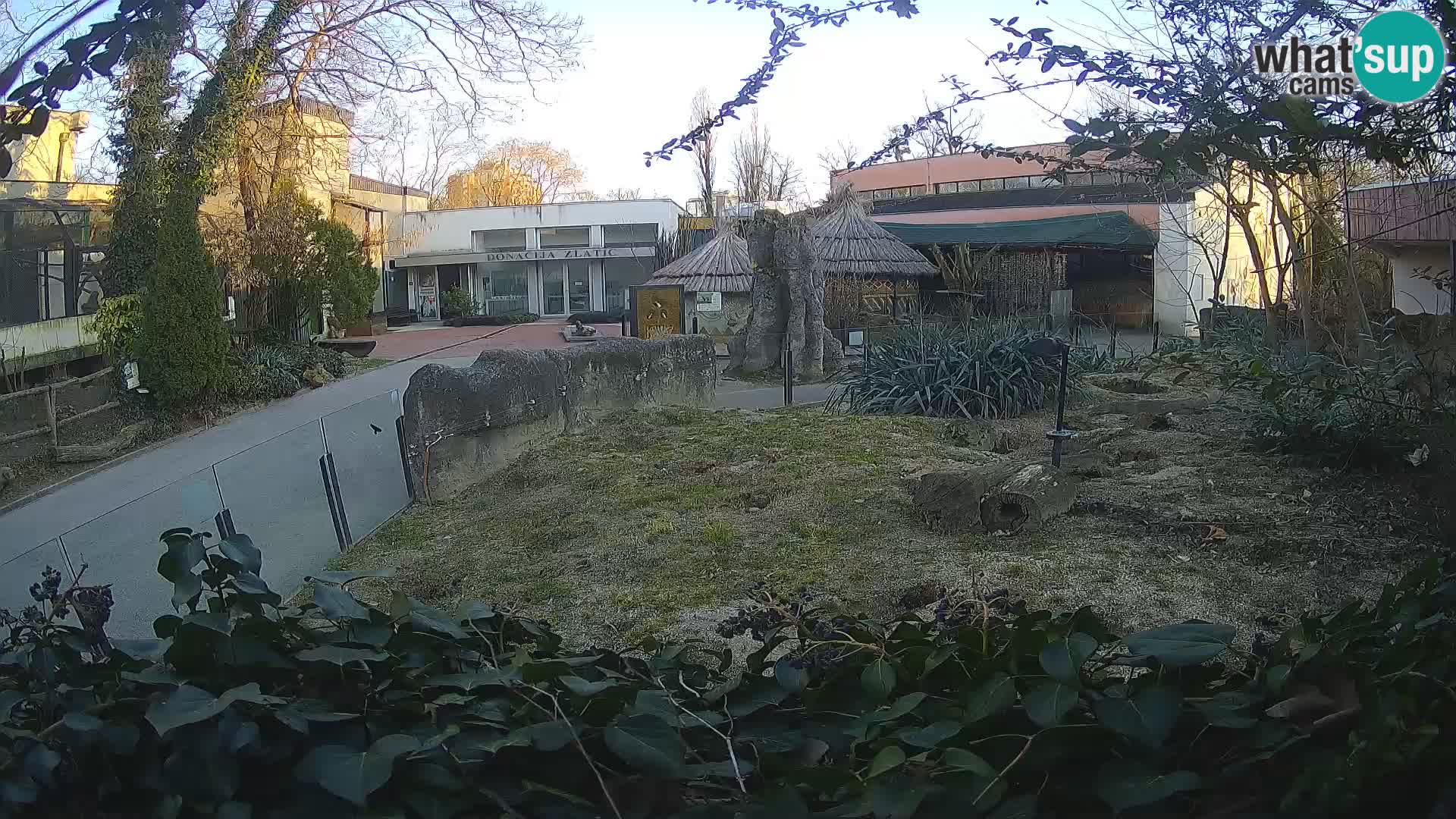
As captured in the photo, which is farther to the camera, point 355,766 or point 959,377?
point 959,377

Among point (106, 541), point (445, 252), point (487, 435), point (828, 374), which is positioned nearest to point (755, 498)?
point (487, 435)

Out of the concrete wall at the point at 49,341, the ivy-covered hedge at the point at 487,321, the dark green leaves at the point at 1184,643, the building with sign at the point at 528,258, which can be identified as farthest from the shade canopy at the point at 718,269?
the building with sign at the point at 528,258

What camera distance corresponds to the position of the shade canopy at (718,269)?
882 inches

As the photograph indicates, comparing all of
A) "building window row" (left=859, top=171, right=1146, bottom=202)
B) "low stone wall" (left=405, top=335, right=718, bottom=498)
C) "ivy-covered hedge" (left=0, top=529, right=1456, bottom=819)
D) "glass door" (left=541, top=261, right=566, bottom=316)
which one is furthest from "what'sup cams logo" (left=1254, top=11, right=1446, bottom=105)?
"glass door" (left=541, top=261, right=566, bottom=316)

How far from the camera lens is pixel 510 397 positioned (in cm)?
895

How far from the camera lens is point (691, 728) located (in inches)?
79.2

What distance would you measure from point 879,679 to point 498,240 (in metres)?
47.1

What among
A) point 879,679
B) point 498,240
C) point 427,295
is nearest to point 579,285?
point 498,240

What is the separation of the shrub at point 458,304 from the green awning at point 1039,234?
734 inches

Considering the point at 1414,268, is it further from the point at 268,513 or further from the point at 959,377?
the point at 268,513

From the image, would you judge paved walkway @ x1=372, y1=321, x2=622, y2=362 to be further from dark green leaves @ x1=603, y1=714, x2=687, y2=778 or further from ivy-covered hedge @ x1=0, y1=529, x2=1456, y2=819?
dark green leaves @ x1=603, y1=714, x2=687, y2=778

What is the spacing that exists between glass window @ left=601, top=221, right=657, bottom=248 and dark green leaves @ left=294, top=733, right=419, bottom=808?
4440 cm

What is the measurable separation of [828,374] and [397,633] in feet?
51.2

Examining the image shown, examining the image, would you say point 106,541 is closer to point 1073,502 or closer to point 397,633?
point 397,633
